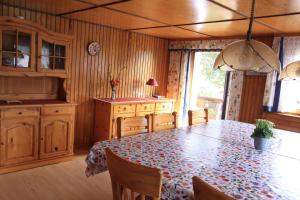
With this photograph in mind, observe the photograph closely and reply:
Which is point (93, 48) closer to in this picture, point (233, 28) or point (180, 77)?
point (180, 77)

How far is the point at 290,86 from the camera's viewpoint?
3.82 m

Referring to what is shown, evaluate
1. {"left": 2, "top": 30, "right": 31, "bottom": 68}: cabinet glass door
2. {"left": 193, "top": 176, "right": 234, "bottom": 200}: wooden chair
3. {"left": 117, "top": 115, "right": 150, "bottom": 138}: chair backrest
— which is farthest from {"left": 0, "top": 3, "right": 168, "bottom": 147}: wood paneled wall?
{"left": 193, "top": 176, "right": 234, "bottom": 200}: wooden chair

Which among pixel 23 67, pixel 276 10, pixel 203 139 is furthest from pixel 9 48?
pixel 276 10

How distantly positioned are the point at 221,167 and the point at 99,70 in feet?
10.3

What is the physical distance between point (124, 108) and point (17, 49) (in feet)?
6.05

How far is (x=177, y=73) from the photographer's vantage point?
5250mm

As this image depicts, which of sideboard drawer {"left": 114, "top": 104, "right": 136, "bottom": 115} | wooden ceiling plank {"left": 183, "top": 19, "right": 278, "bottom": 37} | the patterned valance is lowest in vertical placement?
sideboard drawer {"left": 114, "top": 104, "right": 136, "bottom": 115}

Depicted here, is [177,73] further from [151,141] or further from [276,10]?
[151,141]

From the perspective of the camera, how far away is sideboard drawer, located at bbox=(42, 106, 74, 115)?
331cm

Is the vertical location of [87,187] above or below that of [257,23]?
below

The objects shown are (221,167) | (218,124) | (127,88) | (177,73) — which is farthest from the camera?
(177,73)

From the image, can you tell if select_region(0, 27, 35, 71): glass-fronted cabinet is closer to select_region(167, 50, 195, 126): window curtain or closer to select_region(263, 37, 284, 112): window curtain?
select_region(167, 50, 195, 126): window curtain

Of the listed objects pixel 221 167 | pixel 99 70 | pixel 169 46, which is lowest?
pixel 221 167

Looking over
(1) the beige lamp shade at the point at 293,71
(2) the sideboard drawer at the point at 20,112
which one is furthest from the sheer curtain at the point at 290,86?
(2) the sideboard drawer at the point at 20,112
